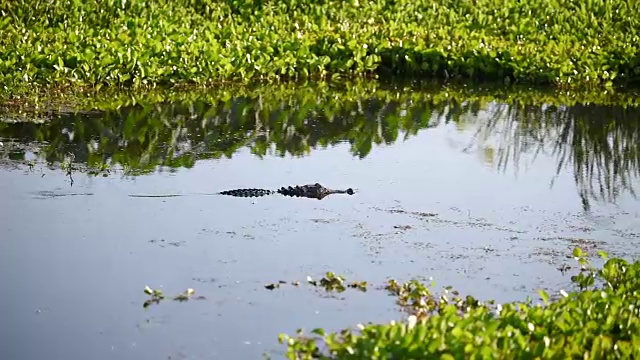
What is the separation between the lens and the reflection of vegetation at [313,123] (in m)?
8.27

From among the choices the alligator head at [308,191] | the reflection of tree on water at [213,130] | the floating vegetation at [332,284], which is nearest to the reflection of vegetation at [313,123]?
the reflection of tree on water at [213,130]

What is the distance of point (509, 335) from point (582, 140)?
18.2 feet

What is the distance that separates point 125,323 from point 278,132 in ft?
14.5

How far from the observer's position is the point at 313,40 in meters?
12.1

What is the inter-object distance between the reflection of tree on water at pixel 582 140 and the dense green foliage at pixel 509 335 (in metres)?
2.86

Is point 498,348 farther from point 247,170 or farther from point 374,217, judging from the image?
point 247,170

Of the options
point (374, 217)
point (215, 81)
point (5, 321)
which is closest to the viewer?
point (5, 321)

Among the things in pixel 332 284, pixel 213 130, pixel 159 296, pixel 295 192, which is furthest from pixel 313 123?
pixel 159 296

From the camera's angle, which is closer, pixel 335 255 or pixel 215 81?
pixel 335 255

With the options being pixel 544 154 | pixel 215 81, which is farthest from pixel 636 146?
pixel 215 81

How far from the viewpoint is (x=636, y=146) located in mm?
9281

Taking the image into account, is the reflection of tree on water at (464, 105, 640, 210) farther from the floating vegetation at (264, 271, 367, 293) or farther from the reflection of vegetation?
the floating vegetation at (264, 271, 367, 293)

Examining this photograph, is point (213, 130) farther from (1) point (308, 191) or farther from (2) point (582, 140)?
(2) point (582, 140)

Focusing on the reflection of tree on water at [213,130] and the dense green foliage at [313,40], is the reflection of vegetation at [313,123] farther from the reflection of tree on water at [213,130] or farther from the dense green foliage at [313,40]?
the dense green foliage at [313,40]
